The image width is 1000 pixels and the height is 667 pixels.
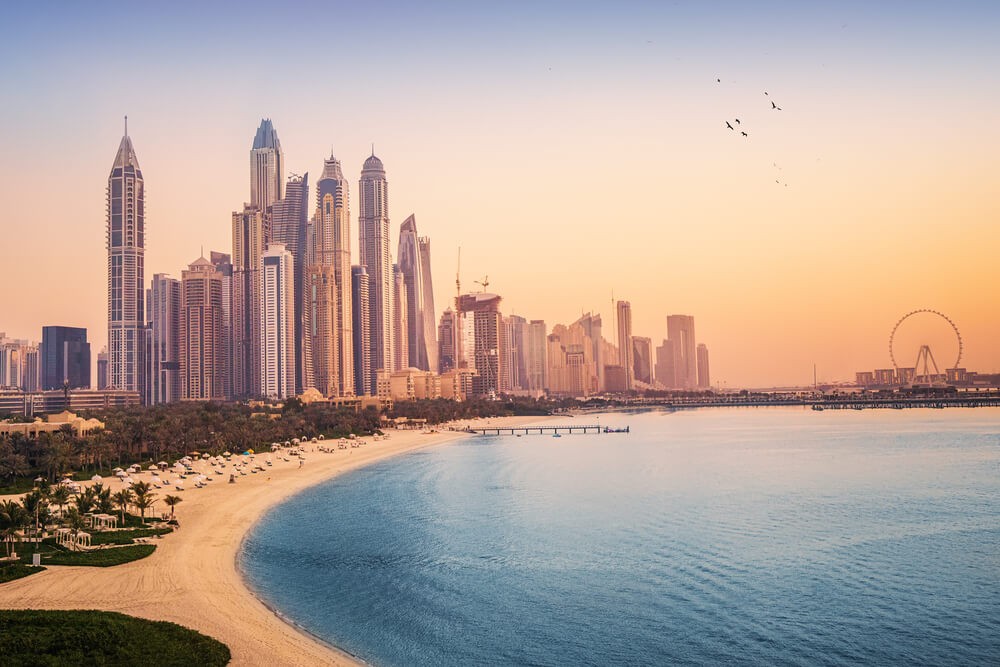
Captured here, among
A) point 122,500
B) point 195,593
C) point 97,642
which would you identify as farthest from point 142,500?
point 97,642

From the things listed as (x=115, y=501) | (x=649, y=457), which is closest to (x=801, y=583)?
(x=115, y=501)

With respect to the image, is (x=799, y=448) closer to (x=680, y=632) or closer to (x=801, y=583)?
(x=801, y=583)

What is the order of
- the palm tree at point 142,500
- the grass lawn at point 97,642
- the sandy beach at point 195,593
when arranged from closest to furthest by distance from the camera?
the grass lawn at point 97,642
the sandy beach at point 195,593
the palm tree at point 142,500

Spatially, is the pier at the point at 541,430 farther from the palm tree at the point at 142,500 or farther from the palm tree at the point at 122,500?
the palm tree at the point at 122,500

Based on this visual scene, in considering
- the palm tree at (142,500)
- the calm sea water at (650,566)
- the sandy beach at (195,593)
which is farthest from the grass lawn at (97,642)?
the palm tree at (142,500)

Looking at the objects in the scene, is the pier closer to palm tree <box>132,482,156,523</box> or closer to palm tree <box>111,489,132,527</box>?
palm tree <box>132,482,156,523</box>

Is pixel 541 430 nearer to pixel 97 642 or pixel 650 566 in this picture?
pixel 650 566
